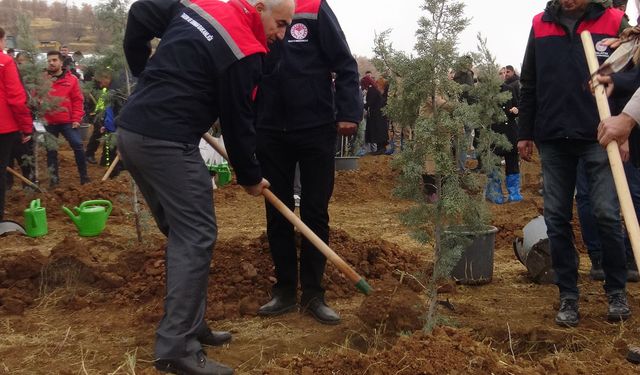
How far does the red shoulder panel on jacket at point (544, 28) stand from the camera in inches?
169

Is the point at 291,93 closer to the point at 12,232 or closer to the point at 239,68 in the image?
the point at 239,68

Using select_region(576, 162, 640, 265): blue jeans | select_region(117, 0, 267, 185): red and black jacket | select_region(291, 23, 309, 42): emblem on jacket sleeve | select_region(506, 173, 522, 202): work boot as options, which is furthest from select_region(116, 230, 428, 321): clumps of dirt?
select_region(506, 173, 522, 202): work boot

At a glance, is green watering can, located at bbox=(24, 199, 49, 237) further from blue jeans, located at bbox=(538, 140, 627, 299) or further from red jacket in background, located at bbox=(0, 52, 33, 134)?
blue jeans, located at bbox=(538, 140, 627, 299)

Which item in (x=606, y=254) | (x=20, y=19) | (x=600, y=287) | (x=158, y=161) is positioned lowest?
(x=600, y=287)

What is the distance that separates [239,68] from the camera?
3.28 meters

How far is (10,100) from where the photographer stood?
768cm

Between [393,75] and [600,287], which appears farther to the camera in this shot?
[600,287]

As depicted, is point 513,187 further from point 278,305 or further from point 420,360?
point 420,360

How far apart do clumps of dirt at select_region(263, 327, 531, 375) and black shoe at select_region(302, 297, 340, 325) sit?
3.13ft

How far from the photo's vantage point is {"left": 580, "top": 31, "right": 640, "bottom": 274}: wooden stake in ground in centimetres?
300

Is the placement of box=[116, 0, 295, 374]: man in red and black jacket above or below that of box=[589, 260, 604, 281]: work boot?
above

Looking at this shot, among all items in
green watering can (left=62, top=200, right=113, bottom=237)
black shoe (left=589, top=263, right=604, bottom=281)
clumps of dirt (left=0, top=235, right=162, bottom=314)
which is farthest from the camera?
green watering can (left=62, top=200, right=113, bottom=237)

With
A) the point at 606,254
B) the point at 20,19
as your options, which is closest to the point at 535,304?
the point at 606,254

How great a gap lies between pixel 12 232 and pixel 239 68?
507 cm
